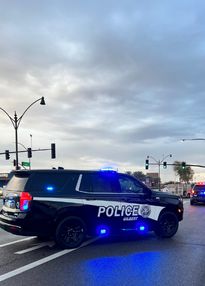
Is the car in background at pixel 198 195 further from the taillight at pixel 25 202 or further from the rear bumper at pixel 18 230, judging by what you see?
the taillight at pixel 25 202

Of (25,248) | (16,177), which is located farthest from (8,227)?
(16,177)

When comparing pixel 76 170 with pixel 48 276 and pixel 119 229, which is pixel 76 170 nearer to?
pixel 119 229

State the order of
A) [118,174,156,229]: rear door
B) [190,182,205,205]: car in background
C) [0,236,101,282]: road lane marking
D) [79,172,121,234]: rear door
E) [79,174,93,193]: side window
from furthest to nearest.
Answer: [190,182,205,205]: car in background, [118,174,156,229]: rear door, [79,174,93,193]: side window, [79,172,121,234]: rear door, [0,236,101,282]: road lane marking

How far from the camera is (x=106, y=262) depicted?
5.80 m

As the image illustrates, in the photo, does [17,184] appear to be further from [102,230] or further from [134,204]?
[134,204]

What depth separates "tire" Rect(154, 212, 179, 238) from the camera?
27.3 feet

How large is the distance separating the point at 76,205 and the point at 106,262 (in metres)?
1.70

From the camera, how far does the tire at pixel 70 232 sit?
6.80 metres

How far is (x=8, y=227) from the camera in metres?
6.78

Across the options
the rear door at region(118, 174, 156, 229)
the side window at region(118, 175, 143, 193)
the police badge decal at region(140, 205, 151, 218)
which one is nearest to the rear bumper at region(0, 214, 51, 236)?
the rear door at region(118, 174, 156, 229)

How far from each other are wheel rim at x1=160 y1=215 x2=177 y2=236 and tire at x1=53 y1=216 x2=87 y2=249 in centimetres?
258

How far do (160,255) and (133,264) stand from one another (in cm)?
102

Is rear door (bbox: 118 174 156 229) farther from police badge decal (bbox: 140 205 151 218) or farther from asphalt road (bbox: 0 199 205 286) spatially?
asphalt road (bbox: 0 199 205 286)

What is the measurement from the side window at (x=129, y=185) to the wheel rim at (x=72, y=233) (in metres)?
1.58
